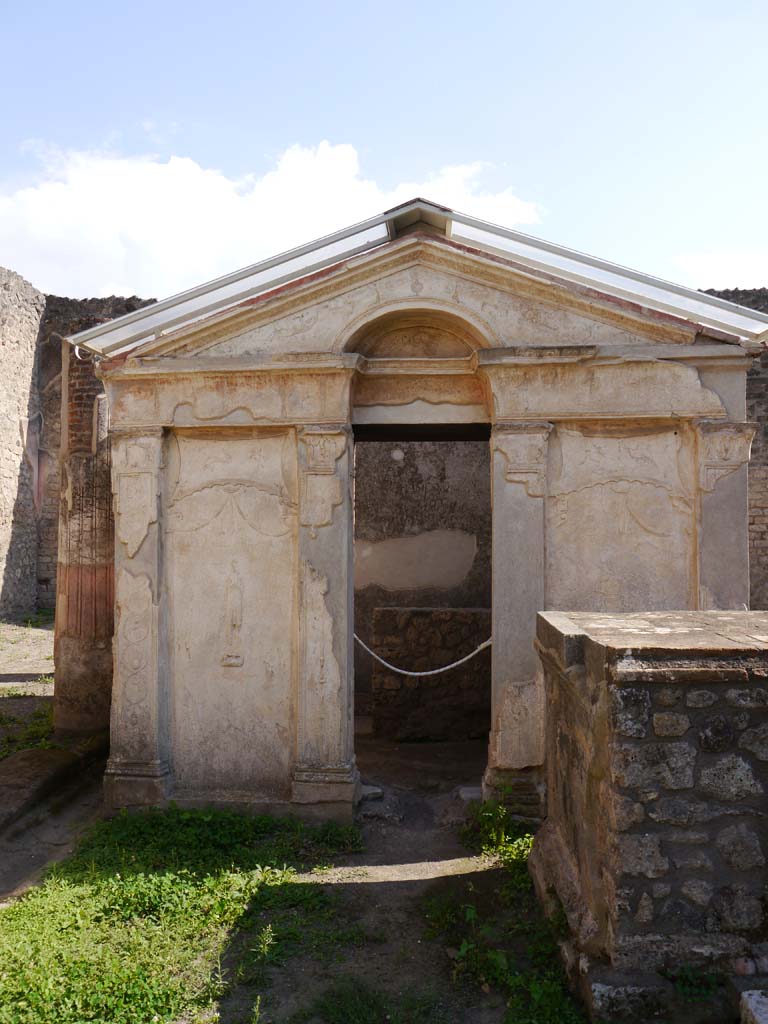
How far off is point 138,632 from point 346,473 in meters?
1.82

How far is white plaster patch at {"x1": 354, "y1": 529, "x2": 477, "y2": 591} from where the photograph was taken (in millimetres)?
10094

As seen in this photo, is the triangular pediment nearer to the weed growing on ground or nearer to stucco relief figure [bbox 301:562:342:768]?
stucco relief figure [bbox 301:562:342:768]

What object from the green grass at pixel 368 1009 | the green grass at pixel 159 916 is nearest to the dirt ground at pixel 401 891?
the green grass at pixel 368 1009

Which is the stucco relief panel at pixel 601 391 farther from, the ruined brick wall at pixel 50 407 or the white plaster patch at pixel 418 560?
the ruined brick wall at pixel 50 407

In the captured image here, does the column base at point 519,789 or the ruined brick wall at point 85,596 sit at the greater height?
the ruined brick wall at point 85,596

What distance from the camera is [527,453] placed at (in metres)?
5.45

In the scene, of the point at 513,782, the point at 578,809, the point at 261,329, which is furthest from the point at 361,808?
the point at 261,329

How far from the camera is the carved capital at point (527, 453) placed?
543cm

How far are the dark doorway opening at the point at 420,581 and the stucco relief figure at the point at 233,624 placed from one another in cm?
268

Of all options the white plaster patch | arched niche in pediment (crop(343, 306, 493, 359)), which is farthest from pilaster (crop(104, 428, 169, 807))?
the white plaster patch

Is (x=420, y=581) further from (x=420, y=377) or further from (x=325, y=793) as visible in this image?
(x=325, y=793)

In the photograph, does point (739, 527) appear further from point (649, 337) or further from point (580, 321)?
point (580, 321)

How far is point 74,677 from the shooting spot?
7.41m

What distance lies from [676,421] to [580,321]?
928 mm
